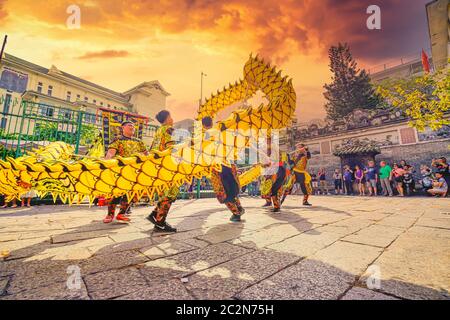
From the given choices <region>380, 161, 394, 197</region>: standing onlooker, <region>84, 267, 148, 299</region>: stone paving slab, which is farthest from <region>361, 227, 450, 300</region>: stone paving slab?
<region>380, 161, 394, 197</region>: standing onlooker

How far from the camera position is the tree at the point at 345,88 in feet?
85.0

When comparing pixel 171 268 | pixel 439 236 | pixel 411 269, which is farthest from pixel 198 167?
pixel 439 236

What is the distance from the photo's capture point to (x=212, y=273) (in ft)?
4.92

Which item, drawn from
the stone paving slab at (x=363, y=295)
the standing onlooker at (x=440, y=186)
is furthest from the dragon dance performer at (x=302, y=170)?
the standing onlooker at (x=440, y=186)

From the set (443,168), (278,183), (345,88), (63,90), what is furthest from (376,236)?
(63,90)

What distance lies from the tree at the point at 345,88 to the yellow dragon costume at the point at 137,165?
27896mm

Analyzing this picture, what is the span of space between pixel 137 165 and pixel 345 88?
1254 inches

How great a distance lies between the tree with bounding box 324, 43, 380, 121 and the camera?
A: 2591cm

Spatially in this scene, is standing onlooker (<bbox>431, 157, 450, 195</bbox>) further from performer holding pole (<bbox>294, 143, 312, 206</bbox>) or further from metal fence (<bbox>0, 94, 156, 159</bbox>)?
metal fence (<bbox>0, 94, 156, 159</bbox>)

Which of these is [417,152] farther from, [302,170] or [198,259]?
[198,259]

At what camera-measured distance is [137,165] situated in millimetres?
1740
